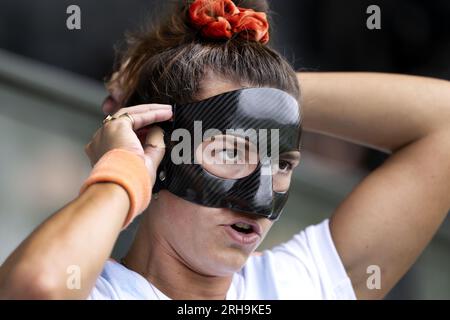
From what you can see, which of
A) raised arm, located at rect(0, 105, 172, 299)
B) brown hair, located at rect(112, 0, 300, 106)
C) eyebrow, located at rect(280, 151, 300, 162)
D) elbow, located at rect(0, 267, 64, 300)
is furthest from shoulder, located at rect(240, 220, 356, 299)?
elbow, located at rect(0, 267, 64, 300)

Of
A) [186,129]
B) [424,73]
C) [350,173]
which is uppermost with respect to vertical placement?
[186,129]

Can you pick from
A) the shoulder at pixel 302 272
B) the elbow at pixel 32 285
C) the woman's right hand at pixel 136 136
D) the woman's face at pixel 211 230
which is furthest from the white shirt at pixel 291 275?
the elbow at pixel 32 285

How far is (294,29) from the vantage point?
3803 mm

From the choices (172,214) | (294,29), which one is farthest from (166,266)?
(294,29)

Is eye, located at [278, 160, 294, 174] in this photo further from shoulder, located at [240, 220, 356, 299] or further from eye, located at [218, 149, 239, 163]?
shoulder, located at [240, 220, 356, 299]

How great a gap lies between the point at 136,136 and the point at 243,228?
0.28 metres

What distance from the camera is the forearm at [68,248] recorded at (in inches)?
60.0

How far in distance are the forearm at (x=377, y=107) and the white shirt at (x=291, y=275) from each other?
250 mm

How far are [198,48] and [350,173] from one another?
63.0 inches

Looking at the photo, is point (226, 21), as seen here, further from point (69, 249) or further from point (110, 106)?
point (69, 249)

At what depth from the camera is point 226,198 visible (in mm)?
1810

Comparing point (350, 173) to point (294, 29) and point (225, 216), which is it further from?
point (225, 216)

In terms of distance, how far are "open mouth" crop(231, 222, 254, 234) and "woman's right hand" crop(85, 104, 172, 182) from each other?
19cm

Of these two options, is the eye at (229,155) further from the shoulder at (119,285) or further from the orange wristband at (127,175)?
the shoulder at (119,285)
